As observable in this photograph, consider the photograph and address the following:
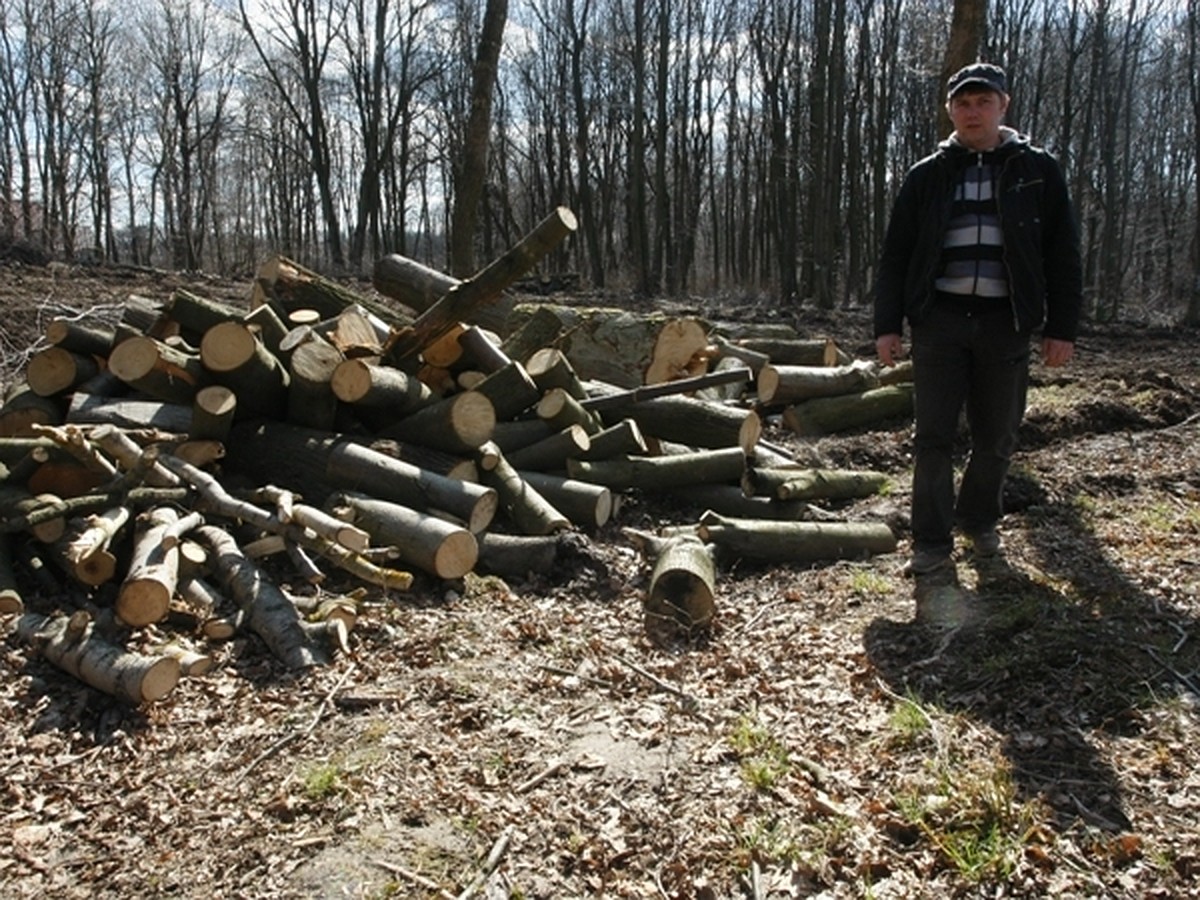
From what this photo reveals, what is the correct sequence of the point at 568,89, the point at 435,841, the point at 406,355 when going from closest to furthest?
the point at 435,841 < the point at 406,355 < the point at 568,89

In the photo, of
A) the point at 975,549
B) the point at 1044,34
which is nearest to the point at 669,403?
the point at 975,549

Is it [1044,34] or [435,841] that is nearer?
[435,841]

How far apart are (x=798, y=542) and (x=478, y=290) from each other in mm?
2701

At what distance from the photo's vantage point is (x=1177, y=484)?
6000 mm

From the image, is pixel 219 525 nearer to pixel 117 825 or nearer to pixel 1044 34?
pixel 117 825

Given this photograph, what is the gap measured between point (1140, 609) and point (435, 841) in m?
3.09

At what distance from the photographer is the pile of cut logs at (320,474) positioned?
14.4 feet

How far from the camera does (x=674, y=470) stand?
6.46m

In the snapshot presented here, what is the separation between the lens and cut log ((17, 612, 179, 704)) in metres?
3.67

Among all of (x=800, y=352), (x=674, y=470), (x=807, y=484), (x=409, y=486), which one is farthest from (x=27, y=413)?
(x=800, y=352)

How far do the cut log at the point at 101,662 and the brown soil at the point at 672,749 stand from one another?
77 millimetres

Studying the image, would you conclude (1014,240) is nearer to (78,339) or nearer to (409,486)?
(409,486)

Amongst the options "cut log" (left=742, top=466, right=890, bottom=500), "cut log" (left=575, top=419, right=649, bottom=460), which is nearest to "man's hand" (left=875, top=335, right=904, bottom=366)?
"cut log" (left=742, top=466, right=890, bottom=500)

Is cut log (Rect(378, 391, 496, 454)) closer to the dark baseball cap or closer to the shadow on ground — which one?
the shadow on ground
